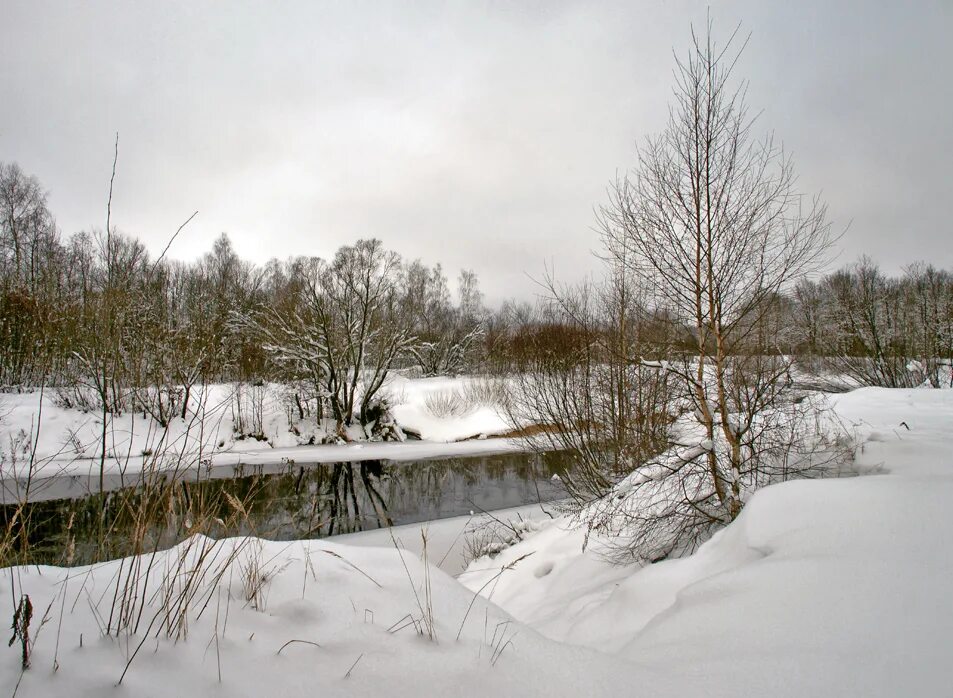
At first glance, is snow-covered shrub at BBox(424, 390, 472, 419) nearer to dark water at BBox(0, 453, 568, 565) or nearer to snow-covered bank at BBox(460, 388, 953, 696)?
dark water at BBox(0, 453, 568, 565)

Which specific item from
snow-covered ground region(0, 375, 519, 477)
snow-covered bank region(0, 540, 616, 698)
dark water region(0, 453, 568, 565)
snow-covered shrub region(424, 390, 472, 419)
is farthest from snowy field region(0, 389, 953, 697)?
snow-covered shrub region(424, 390, 472, 419)

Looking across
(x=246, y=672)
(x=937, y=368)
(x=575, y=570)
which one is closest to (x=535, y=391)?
(x=575, y=570)

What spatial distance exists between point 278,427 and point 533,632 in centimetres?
1993

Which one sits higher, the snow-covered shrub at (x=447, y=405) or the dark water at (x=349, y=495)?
the snow-covered shrub at (x=447, y=405)

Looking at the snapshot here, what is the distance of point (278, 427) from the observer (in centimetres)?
2000

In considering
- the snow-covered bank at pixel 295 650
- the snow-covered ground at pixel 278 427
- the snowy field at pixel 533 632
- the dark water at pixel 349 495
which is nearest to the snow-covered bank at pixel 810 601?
the snowy field at pixel 533 632

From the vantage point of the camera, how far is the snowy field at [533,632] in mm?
1584

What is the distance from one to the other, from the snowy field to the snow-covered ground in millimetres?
12945

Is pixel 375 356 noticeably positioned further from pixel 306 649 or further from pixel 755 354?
pixel 306 649

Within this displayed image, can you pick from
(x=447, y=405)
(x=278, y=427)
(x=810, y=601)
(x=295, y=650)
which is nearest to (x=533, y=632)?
(x=295, y=650)

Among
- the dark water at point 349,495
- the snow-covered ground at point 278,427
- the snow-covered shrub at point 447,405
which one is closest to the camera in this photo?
the dark water at point 349,495

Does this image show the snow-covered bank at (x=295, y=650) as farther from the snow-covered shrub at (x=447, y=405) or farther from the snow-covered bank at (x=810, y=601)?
the snow-covered shrub at (x=447, y=405)

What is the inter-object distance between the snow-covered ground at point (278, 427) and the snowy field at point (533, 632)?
12.9m

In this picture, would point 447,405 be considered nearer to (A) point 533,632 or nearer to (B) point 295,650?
(A) point 533,632
